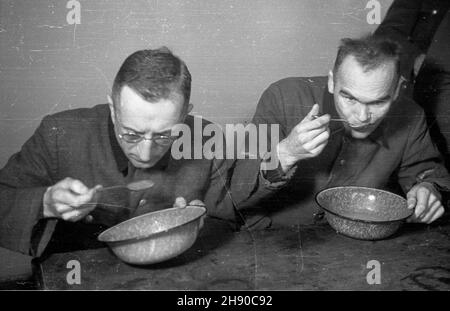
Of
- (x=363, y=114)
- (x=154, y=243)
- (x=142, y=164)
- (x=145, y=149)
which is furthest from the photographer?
(x=363, y=114)

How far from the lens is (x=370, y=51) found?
1811 mm

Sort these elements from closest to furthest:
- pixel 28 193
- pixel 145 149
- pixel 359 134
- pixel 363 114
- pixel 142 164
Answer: pixel 28 193 → pixel 145 149 → pixel 142 164 → pixel 363 114 → pixel 359 134

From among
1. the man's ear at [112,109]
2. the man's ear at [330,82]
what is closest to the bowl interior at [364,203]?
the man's ear at [330,82]

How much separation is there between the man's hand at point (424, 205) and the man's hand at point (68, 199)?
116 centimetres

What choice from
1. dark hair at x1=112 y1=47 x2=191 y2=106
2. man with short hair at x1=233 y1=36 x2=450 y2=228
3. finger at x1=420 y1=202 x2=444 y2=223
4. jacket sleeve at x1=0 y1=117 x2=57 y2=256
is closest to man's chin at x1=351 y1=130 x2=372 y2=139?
man with short hair at x1=233 y1=36 x2=450 y2=228

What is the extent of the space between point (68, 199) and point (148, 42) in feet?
2.45

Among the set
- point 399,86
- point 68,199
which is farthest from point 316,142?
point 68,199

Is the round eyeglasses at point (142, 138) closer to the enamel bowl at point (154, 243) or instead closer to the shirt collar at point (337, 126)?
the enamel bowl at point (154, 243)

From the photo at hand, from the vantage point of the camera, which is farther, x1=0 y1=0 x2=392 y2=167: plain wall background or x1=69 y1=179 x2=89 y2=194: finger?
x1=0 y1=0 x2=392 y2=167: plain wall background

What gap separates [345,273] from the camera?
1359 millimetres

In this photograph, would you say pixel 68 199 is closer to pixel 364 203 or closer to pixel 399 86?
pixel 364 203

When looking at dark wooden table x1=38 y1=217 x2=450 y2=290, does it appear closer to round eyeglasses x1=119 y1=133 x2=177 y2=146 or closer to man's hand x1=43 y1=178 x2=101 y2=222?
man's hand x1=43 y1=178 x2=101 y2=222

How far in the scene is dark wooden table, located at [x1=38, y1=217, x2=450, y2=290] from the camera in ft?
4.25
